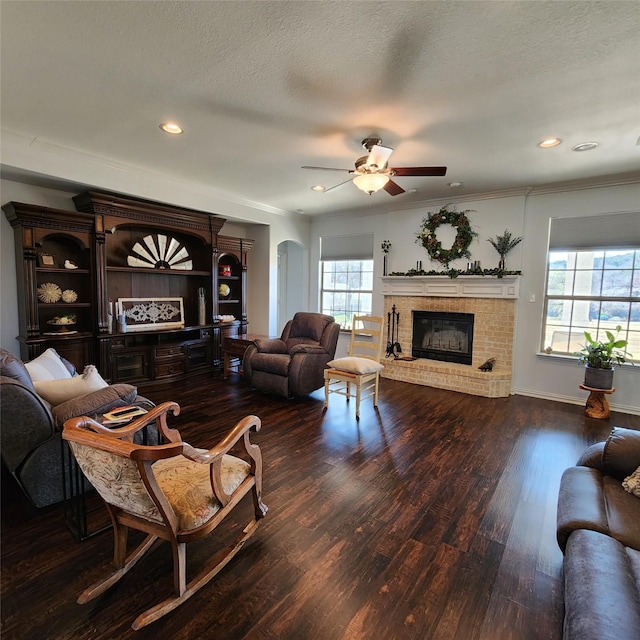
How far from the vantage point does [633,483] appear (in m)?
1.76

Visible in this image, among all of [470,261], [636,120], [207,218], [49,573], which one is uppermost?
[636,120]

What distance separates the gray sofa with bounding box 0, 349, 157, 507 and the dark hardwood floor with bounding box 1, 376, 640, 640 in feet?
0.76

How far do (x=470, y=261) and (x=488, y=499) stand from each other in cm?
368

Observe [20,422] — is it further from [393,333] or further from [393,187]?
[393,333]

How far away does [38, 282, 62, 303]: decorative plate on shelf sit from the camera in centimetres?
409

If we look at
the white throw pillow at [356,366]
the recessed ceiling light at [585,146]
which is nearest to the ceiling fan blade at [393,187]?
the recessed ceiling light at [585,146]

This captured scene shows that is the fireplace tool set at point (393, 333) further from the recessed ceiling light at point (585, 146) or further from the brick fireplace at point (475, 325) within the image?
the recessed ceiling light at point (585, 146)

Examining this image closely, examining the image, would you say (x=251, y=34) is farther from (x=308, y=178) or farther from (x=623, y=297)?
(x=623, y=297)

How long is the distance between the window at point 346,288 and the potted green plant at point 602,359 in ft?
10.8

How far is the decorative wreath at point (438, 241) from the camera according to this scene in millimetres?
5230

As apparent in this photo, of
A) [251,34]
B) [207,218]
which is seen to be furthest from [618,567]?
[207,218]

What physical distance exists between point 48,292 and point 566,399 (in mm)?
6615

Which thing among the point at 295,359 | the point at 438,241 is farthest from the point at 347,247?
the point at 295,359

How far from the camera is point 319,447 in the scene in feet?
10.4
